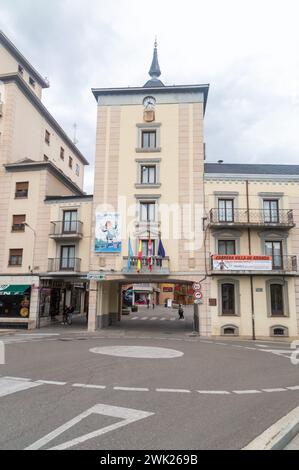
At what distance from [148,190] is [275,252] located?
32.8 feet

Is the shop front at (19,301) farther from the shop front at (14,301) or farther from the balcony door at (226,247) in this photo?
the balcony door at (226,247)

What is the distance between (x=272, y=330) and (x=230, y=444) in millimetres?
18639

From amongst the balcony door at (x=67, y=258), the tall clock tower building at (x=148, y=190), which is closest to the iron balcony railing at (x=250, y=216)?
the tall clock tower building at (x=148, y=190)

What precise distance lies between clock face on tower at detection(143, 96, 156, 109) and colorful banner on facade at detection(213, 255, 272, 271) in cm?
1288

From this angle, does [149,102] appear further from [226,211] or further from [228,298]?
[228,298]

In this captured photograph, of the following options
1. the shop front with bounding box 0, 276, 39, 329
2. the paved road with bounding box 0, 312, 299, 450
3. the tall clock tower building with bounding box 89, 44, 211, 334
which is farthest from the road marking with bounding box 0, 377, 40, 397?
the shop front with bounding box 0, 276, 39, 329

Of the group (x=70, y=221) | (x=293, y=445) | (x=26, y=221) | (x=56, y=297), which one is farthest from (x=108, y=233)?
(x=293, y=445)

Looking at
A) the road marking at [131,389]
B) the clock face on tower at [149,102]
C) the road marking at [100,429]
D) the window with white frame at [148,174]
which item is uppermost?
the clock face on tower at [149,102]

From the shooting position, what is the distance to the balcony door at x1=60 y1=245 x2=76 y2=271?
83.0 ft

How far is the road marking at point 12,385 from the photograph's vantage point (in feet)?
24.4

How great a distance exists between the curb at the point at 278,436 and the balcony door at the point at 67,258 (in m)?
21.2

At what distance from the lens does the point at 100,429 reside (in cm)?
530
